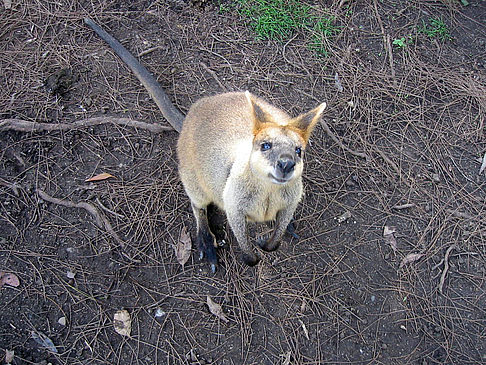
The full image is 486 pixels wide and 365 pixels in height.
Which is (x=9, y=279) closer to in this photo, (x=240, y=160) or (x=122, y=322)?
(x=122, y=322)

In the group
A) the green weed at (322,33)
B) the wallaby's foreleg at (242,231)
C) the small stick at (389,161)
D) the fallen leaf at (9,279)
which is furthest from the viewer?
the green weed at (322,33)

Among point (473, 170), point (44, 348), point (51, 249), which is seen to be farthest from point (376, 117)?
point (44, 348)

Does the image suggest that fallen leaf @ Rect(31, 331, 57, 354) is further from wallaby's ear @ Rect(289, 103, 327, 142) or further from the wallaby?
wallaby's ear @ Rect(289, 103, 327, 142)

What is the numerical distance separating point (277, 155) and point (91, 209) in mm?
1941

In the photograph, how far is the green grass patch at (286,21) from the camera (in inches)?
189

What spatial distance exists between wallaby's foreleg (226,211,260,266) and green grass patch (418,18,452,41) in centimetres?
357

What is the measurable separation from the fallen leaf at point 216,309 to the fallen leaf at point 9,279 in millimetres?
1515

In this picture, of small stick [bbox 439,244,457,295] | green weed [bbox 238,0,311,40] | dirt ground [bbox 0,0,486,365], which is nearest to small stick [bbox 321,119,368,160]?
dirt ground [bbox 0,0,486,365]

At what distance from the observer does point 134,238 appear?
11.6 feet

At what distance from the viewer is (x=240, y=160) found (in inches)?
118

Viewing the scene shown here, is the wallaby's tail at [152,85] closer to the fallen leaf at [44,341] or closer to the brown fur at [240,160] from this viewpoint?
the brown fur at [240,160]

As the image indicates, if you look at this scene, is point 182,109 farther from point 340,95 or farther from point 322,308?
point 322,308

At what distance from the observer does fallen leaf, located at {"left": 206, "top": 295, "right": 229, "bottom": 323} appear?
323cm

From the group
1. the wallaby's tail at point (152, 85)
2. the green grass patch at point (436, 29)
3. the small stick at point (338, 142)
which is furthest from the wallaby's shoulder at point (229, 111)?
the green grass patch at point (436, 29)
